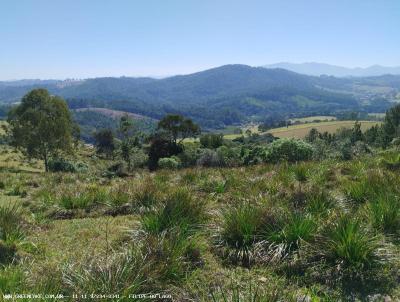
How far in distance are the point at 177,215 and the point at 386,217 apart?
339 cm

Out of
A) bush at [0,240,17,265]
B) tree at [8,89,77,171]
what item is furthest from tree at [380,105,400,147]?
bush at [0,240,17,265]

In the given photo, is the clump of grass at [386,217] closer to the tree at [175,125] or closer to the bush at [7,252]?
the bush at [7,252]

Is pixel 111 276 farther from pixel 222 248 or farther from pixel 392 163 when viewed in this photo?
pixel 392 163

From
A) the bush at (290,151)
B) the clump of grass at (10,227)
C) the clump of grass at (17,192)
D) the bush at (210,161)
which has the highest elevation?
the clump of grass at (10,227)

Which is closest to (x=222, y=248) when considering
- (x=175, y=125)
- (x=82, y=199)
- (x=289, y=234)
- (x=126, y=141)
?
(x=289, y=234)

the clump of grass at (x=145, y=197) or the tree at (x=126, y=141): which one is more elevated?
the clump of grass at (x=145, y=197)

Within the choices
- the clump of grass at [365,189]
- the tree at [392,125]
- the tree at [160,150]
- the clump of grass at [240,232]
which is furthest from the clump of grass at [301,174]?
the tree at [392,125]

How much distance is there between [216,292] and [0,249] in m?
3.50

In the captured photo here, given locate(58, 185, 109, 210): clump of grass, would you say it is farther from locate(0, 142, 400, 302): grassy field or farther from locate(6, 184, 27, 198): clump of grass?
locate(6, 184, 27, 198): clump of grass

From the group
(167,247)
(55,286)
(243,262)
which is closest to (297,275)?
(243,262)

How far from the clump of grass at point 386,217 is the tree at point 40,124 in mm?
39219

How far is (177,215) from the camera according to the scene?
22.2ft

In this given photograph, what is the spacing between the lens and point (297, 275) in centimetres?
523

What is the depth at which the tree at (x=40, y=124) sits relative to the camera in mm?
41500
